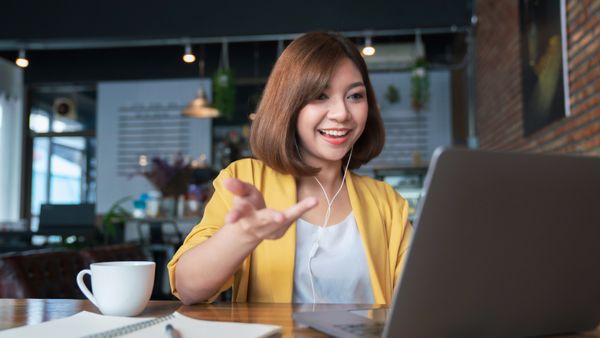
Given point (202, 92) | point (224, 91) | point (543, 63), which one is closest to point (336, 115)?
point (543, 63)

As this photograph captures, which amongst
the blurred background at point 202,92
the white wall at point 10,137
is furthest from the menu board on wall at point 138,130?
the white wall at point 10,137

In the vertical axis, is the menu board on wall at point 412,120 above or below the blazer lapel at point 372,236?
above

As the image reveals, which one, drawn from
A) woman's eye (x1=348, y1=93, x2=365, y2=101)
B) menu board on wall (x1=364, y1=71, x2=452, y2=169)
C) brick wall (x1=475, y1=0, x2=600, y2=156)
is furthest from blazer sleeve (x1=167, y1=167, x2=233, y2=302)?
menu board on wall (x1=364, y1=71, x2=452, y2=169)

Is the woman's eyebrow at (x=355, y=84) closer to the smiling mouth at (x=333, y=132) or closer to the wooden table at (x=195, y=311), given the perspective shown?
the smiling mouth at (x=333, y=132)

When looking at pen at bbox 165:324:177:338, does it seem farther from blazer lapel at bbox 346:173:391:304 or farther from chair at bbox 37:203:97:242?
chair at bbox 37:203:97:242

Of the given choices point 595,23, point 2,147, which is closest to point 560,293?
point 595,23

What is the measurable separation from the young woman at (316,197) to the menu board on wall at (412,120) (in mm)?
6009

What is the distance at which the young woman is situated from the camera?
1245 mm

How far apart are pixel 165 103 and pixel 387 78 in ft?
10.5

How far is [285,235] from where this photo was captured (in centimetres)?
126

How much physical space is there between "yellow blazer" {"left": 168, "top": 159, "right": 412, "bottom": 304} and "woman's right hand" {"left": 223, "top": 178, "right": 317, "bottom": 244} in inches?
12.1

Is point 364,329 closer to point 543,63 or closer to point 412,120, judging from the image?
point 543,63

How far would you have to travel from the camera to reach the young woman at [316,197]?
4.09ft

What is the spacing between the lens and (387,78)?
7547 mm
